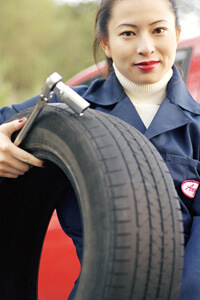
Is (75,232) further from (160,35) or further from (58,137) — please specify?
(160,35)

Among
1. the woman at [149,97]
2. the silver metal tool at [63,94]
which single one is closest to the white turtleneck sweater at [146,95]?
the woman at [149,97]

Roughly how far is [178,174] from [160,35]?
0.49 metres

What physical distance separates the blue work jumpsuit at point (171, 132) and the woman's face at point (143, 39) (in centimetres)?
10

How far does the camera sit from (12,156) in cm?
143

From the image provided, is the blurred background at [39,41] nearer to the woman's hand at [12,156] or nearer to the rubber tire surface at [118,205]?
the woman's hand at [12,156]

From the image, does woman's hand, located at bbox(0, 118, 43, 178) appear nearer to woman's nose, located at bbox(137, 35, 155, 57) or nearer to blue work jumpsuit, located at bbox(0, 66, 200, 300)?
blue work jumpsuit, located at bbox(0, 66, 200, 300)

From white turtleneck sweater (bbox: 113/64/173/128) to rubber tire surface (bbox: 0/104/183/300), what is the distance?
1.44ft

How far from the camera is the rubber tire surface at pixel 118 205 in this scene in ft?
3.42

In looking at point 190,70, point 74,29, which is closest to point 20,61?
point 74,29

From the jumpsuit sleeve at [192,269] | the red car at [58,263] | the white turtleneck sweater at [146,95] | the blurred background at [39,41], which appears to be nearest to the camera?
the jumpsuit sleeve at [192,269]

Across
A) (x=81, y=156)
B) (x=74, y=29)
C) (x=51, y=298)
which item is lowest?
(x=51, y=298)

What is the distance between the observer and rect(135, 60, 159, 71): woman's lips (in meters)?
1.61

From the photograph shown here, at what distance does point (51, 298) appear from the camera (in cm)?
191

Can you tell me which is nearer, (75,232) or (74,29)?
(75,232)
